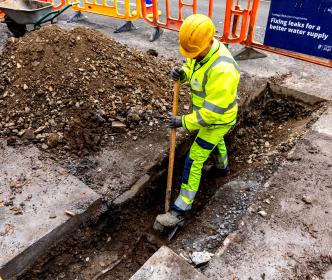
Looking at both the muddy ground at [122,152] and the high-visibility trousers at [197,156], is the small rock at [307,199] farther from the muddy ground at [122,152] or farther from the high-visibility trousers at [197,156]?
the high-visibility trousers at [197,156]

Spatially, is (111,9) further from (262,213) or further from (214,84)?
(262,213)

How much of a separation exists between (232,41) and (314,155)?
9.76 ft

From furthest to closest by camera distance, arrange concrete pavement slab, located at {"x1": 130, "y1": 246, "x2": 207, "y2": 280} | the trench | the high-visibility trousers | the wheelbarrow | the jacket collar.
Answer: the wheelbarrow < the high-visibility trousers < the trench < the jacket collar < concrete pavement slab, located at {"x1": 130, "y1": 246, "x2": 207, "y2": 280}

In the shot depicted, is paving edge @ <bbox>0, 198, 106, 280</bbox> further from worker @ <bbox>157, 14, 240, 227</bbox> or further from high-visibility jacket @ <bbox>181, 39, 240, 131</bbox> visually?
high-visibility jacket @ <bbox>181, 39, 240, 131</bbox>

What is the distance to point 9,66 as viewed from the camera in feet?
14.7

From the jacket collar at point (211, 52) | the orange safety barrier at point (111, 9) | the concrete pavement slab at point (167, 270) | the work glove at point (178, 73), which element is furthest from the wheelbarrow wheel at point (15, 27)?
the concrete pavement slab at point (167, 270)

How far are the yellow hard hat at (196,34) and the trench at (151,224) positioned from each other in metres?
1.57

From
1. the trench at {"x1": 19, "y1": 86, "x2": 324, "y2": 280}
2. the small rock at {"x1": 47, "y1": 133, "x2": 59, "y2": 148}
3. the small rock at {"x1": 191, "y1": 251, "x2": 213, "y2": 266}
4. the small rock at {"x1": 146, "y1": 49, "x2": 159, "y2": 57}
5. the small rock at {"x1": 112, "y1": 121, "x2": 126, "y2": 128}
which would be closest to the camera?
the small rock at {"x1": 191, "y1": 251, "x2": 213, "y2": 266}

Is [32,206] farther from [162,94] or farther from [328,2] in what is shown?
[328,2]

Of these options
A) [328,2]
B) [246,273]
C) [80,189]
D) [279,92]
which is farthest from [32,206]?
[328,2]

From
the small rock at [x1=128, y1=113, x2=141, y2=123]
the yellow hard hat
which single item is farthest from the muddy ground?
the yellow hard hat

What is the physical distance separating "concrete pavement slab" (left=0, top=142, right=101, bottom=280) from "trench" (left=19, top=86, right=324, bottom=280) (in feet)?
0.51

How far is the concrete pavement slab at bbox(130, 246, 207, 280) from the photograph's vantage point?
256 cm

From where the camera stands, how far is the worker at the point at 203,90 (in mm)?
2799
